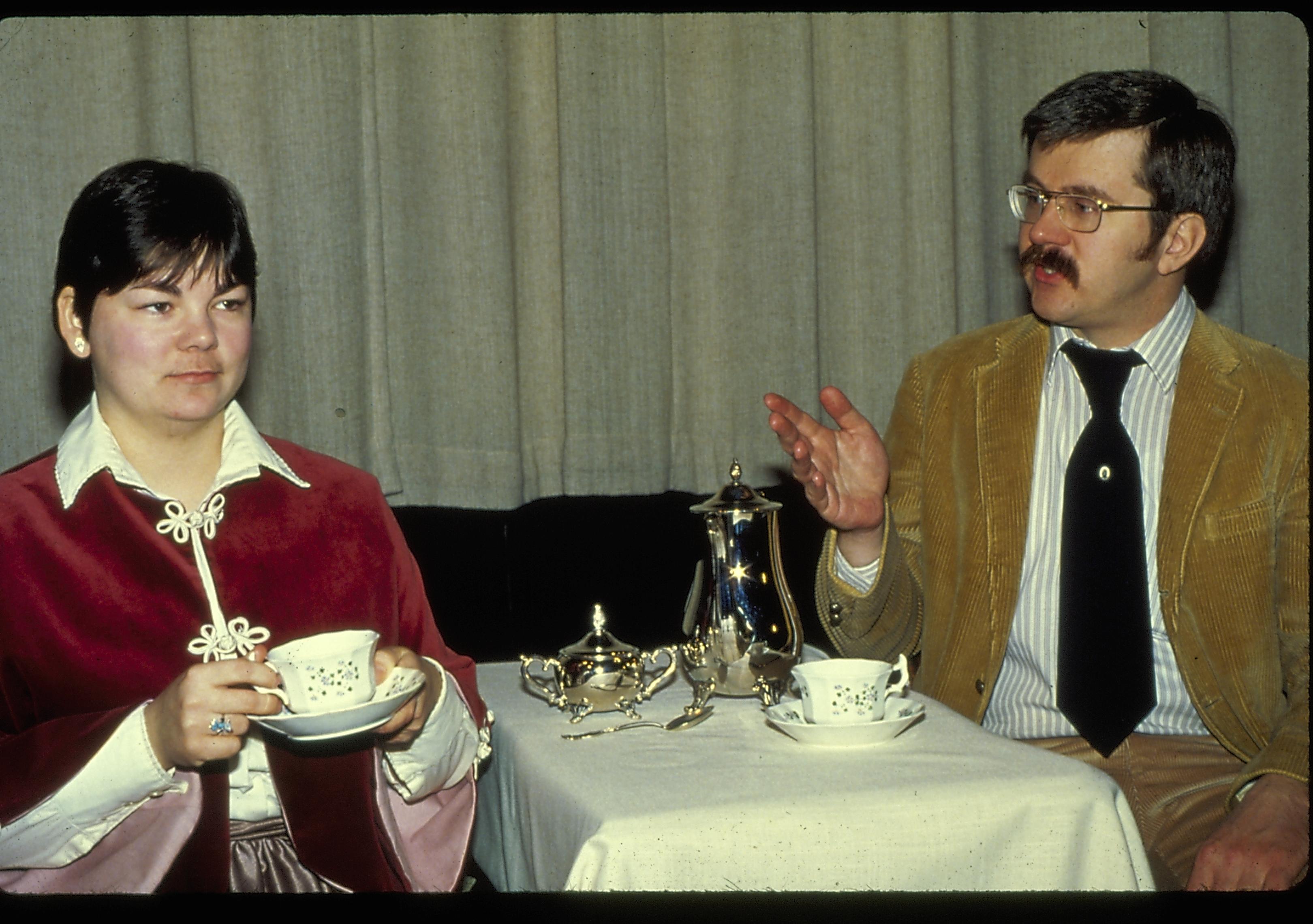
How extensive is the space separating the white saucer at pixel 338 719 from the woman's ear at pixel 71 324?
46 cm

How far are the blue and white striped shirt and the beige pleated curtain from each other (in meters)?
0.65

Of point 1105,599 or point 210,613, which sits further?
point 1105,599

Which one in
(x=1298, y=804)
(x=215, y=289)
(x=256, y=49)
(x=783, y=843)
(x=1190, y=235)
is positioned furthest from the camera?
(x=256, y=49)

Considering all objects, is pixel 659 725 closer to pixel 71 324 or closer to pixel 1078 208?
pixel 71 324

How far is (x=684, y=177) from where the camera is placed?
242 cm

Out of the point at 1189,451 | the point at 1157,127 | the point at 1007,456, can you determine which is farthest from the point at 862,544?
the point at 1157,127

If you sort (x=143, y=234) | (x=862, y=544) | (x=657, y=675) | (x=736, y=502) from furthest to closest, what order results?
(x=862, y=544) → (x=657, y=675) → (x=736, y=502) → (x=143, y=234)

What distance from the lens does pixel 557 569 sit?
226 cm

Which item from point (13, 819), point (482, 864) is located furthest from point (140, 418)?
point (482, 864)

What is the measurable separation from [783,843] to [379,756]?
1.64 feet

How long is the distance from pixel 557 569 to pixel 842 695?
3.05ft

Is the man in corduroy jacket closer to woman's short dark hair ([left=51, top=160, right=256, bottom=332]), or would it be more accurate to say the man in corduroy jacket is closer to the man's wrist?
the man's wrist

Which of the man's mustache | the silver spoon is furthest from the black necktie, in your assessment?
the silver spoon

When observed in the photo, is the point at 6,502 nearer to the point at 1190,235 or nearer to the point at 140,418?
the point at 140,418
